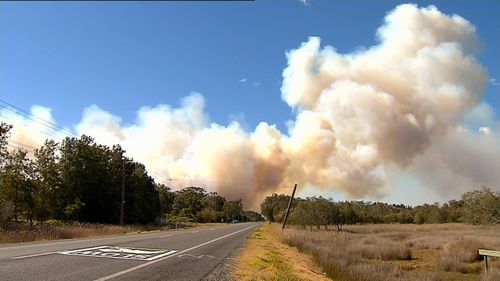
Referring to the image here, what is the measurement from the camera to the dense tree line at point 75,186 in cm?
4122

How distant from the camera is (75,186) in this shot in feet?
215

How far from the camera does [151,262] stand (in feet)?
45.2

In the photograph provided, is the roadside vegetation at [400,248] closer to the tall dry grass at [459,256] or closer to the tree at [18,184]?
the tall dry grass at [459,256]

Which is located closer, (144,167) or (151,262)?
(151,262)

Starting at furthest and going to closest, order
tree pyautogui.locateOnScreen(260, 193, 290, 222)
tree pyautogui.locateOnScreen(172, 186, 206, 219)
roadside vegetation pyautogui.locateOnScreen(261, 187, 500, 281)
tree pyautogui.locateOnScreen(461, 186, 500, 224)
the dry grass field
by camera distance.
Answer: tree pyautogui.locateOnScreen(260, 193, 290, 222), tree pyautogui.locateOnScreen(172, 186, 206, 219), tree pyautogui.locateOnScreen(461, 186, 500, 224), roadside vegetation pyautogui.locateOnScreen(261, 187, 500, 281), the dry grass field

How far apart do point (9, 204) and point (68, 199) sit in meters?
28.9

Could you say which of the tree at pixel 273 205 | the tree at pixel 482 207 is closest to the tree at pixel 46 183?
the tree at pixel 482 207

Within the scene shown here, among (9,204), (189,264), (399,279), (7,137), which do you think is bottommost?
(399,279)

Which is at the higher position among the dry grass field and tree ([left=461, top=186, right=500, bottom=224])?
tree ([left=461, top=186, right=500, bottom=224])

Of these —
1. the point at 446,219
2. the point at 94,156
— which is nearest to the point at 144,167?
the point at 94,156

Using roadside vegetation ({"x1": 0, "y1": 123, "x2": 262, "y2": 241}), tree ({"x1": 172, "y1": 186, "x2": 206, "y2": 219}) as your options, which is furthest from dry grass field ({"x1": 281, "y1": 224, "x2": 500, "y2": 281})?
tree ({"x1": 172, "y1": 186, "x2": 206, "y2": 219})

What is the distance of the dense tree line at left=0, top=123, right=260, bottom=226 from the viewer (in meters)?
41.2

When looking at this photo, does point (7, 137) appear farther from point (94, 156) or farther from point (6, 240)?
point (94, 156)

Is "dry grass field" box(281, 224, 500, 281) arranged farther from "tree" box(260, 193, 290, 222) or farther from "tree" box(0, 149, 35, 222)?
"tree" box(260, 193, 290, 222)
